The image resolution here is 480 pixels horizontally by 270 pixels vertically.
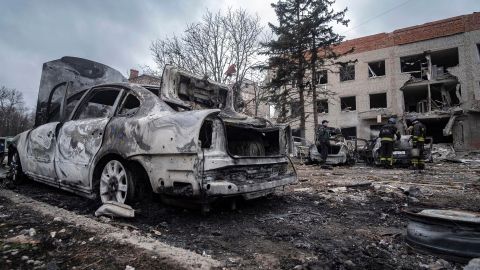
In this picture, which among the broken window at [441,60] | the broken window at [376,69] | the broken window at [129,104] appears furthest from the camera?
the broken window at [376,69]

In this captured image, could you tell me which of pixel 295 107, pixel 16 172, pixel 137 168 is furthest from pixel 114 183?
pixel 295 107

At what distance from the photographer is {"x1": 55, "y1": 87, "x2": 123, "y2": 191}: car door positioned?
13.1 ft

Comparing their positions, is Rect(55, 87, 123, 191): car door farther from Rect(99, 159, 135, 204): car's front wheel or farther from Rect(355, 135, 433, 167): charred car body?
Rect(355, 135, 433, 167): charred car body

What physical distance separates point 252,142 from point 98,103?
8.27 feet

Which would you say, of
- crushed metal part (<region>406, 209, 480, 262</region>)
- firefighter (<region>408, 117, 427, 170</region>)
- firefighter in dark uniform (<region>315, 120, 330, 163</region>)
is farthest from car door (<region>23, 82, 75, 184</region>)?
firefighter (<region>408, 117, 427, 170</region>)

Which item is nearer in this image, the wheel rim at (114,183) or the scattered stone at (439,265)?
the scattered stone at (439,265)

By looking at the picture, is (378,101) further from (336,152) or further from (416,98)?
(336,152)

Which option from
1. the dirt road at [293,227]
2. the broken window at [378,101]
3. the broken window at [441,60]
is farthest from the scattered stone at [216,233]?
the broken window at [378,101]

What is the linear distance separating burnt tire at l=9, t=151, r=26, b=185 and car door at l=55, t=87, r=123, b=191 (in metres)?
1.95

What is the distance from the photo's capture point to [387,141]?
10.6 meters

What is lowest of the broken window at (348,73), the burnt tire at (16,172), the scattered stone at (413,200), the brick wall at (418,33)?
the scattered stone at (413,200)

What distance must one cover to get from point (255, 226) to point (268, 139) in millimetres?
1567

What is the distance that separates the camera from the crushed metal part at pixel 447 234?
91.4 inches

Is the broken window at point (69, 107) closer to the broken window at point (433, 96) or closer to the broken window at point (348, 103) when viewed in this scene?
the broken window at point (433, 96)
